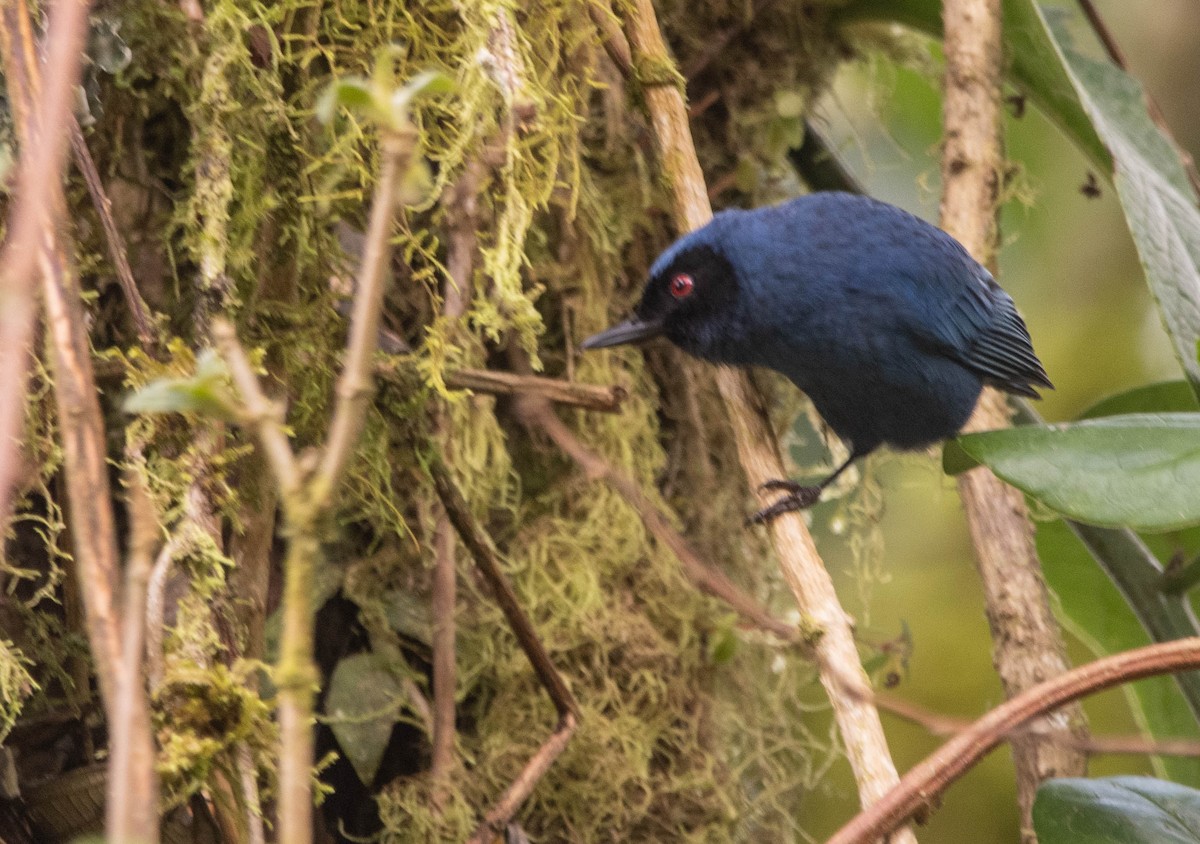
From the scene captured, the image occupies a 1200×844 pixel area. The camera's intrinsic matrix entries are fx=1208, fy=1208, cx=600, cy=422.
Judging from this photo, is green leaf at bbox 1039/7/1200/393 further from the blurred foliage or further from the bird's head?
the bird's head

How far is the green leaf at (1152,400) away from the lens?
3.10m

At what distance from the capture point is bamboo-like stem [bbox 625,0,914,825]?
191 cm

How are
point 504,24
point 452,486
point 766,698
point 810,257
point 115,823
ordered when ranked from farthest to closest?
point 766,698 < point 810,257 < point 452,486 < point 504,24 < point 115,823

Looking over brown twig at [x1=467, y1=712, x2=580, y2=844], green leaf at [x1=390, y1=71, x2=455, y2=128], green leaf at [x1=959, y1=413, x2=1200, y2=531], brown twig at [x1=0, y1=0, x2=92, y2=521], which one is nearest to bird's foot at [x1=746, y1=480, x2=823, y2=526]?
green leaf at [x1=959, y1=413, x2=1200, y2=531]

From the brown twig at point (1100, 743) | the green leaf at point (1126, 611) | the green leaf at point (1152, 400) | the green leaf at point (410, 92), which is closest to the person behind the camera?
the green leaf at point (410, 92)

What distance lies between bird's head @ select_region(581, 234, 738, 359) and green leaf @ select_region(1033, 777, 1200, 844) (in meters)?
1.26

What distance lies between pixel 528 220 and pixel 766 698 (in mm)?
1477

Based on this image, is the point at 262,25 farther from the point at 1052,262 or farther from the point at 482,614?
the point at 1052,262

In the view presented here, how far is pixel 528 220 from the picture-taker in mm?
2279

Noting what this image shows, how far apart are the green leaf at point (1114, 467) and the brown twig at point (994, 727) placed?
0.66ft

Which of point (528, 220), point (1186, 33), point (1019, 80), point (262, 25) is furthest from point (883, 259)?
point (1186, 33)

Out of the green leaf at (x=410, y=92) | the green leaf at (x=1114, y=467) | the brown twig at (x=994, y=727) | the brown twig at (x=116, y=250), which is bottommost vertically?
the brown twig at (x=994, y=727)

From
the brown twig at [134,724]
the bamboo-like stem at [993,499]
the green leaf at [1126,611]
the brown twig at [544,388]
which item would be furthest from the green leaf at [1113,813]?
the brown twig at [134,724]

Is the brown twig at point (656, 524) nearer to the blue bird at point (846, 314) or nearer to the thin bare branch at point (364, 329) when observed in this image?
the blue bird at point (846, 314)
